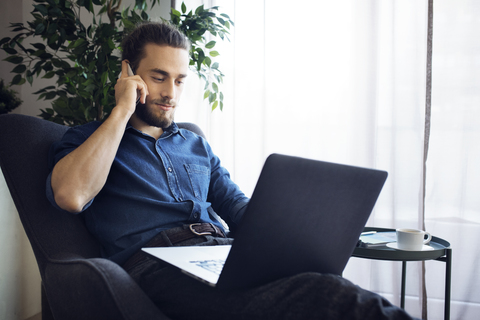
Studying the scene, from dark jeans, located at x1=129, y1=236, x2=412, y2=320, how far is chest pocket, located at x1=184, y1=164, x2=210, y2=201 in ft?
1.29

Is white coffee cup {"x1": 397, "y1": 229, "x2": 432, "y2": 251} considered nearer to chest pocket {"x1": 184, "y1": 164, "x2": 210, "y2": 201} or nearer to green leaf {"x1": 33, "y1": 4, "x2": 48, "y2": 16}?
chest pocket {"x1": 184, "y1": 164, "x2": 210, "y2": 201}

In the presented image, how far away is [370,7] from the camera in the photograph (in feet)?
6.03

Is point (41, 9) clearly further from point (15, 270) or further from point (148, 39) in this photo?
point (15, 270)

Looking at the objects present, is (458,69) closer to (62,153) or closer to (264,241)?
(264,241)

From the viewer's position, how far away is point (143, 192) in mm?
1064

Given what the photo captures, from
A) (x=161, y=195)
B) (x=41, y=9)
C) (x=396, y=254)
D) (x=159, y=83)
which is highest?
(x=41, y=9)

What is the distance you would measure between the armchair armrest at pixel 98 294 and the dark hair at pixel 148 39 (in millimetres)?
747

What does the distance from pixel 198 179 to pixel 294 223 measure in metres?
0.61

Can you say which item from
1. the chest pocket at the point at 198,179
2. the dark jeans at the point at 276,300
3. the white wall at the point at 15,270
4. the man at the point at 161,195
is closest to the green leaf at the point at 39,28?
the man at the point at 161,195

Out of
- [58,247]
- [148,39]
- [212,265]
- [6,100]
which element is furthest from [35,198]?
[6,100]

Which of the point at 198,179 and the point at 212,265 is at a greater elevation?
the point at 198,179

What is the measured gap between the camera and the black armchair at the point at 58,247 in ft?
2.30

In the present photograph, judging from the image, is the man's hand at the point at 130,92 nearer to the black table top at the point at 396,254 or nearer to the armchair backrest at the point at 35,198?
the armchair backrest at the point at 35,198

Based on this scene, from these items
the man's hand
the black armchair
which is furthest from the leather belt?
the man's hand
